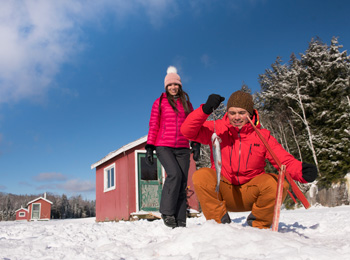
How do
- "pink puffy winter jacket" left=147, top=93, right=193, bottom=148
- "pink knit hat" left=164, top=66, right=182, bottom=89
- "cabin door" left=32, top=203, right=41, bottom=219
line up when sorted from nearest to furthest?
"pink puffy winter jacket" left=147, top=93, right=193, bottom=148 < "pink knit hat" left=164, top=66, right=182, bottom=89 < "cabin door" left=32, top=203, right=41, bottom=219

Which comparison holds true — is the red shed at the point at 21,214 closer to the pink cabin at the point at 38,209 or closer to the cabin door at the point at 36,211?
the pink cabin at the point at 38,209

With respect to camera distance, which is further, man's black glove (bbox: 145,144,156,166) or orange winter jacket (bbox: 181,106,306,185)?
man's black glove (bbox: 145,144,156,166)

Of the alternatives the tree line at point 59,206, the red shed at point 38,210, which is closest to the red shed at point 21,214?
the red shed at point 38,210

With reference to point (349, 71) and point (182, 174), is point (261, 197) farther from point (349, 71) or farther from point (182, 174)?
point (349, 71)

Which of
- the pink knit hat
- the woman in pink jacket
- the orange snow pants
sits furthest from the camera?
the pink knit hat

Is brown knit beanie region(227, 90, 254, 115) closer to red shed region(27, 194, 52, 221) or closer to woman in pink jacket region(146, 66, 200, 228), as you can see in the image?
woman in pink jacket region(146, 66, 200, 228)

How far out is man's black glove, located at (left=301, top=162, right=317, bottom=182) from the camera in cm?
245

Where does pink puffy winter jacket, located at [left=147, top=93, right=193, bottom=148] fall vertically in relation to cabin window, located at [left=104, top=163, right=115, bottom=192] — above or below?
below

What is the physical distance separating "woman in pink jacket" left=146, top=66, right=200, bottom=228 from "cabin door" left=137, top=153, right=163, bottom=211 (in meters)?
6.94

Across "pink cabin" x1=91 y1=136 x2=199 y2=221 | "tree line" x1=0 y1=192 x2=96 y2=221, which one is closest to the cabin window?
"pink cabin" x1=91 y1=136 x2=199 y2=221

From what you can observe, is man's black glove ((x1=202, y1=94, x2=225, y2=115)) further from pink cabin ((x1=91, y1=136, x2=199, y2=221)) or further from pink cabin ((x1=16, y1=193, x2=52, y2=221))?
pink cabin ((x1=16, y1=193, x2=52, y2=221))

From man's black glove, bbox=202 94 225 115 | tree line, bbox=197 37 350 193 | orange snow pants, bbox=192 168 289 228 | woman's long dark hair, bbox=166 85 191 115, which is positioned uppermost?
tree line, bbox=197 37 350 193

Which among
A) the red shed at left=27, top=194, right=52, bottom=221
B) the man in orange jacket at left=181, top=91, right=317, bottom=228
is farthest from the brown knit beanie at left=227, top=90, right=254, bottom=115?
the red shed at left=27, top=194, right=52, bottom=221

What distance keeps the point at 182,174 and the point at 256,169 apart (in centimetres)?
104
